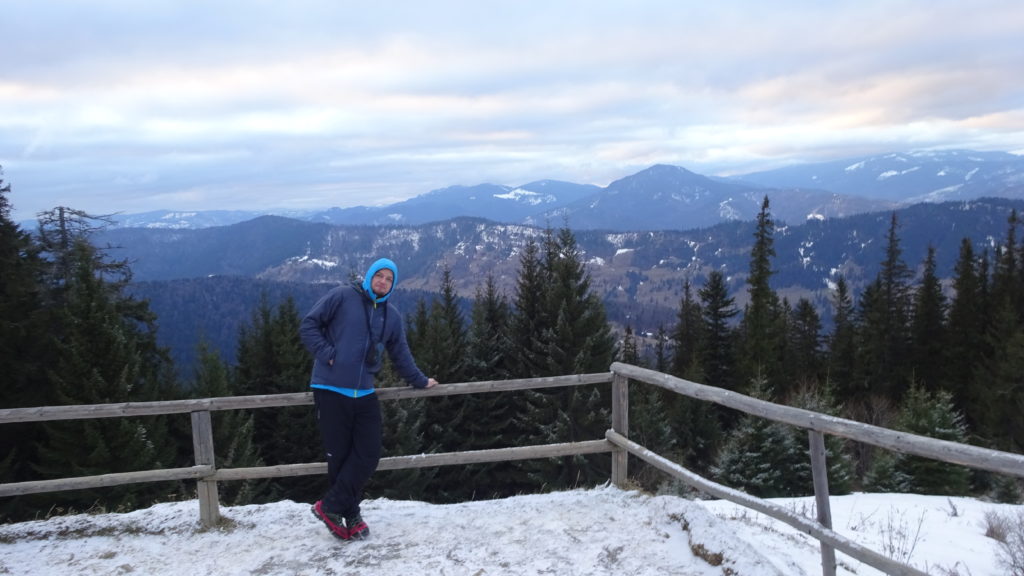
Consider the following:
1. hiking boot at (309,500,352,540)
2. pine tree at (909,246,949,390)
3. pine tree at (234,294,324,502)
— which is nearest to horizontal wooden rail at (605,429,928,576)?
hiking boot at (309,500,352,540)

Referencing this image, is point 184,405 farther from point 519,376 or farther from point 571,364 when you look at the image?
point 519,376

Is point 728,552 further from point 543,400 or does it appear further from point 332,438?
point 543,400

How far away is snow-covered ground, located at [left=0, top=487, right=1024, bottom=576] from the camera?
4.62m

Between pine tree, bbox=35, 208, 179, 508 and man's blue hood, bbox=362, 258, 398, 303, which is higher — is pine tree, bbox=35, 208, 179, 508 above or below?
below

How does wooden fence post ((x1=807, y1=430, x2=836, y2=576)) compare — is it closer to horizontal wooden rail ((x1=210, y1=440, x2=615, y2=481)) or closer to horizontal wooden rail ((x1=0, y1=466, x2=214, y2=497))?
horizontal wooden rail ((x1=210, y1=440, x2=615, y2=481))

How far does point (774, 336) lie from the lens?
39.0m

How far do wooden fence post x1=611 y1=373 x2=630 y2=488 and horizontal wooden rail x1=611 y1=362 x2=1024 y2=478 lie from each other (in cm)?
96

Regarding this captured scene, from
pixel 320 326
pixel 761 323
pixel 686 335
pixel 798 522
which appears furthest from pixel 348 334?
pixel 686 335

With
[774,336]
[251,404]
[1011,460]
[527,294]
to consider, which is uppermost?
[1011,460]

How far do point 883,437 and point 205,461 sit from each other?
513 cm

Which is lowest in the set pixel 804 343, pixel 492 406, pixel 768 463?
pixel 804 343

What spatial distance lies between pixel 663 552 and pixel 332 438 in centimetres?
271

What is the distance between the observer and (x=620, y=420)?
19.9 ft

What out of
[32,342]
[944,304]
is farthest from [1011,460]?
[944,304]
